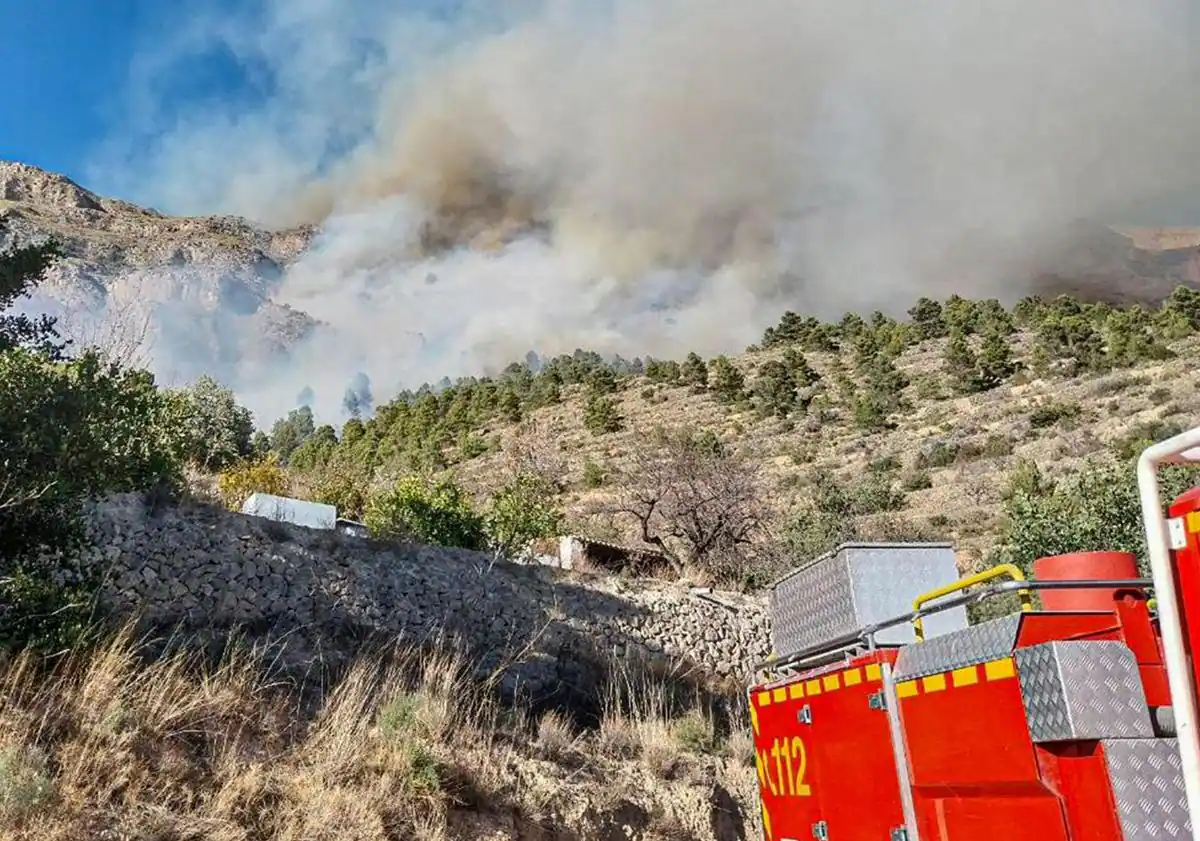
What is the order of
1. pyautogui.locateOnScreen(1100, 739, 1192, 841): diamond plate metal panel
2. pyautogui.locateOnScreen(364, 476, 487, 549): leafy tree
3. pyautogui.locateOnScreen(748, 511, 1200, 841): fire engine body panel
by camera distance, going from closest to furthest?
1. pyautogui.locateOnScreen(1100, 739, 1192, 841): diamond plate metal panel
2. pyautogui.locateOnScreen(748, 511, 1200, 841): fire engine body panel
3. pyautogui.locateOnScreen(364, 476, 487, 549): leafy tree

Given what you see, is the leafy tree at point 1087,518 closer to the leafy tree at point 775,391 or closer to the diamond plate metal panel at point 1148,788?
the diamond plate metal panel at point 1148,788

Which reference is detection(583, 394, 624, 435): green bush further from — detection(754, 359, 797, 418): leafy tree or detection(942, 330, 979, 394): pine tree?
detection(942, 330, 979, 394): pine tree

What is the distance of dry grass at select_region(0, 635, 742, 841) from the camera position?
605 centimetres

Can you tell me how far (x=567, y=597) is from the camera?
14906 millimetres

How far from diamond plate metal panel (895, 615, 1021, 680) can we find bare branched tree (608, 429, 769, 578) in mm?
18293

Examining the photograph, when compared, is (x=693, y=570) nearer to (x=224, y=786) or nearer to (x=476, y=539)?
(x=476, y=539)

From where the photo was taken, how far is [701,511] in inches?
946

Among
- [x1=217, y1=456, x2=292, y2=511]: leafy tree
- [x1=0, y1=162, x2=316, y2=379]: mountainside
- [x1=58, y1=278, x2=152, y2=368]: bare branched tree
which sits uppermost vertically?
[x1=0, y1=162, x2=316, y2=379]: mountainside

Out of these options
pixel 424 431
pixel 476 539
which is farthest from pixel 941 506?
pixel 424 431

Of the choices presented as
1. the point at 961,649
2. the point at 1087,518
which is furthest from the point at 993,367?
the point at 961,649

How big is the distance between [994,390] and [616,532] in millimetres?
27539

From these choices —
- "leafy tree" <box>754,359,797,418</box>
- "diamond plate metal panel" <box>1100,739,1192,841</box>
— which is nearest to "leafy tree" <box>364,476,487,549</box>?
"diamond plate metal panel" <box>1100,739,1192,841</box>

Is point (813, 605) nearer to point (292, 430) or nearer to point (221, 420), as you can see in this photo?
point (221, 420)

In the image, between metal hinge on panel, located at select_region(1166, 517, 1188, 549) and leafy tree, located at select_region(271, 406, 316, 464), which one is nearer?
metal hinge on panel, located at select_region(1166, 517, 1188, 549)
